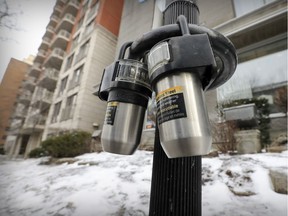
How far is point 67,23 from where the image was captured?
441 inches

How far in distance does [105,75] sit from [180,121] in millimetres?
266

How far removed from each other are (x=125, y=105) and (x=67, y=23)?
13.6 metres

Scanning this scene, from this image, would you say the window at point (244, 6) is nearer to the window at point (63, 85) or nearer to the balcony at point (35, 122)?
the window at point (63, 85)

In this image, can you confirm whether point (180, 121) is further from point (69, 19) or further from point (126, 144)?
point (69, 19)

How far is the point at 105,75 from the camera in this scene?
440mm

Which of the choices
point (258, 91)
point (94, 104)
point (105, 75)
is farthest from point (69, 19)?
point (105, 75)

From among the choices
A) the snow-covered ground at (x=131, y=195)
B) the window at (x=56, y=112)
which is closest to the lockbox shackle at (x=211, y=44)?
the snow-covered ground at (x=131, y=195)

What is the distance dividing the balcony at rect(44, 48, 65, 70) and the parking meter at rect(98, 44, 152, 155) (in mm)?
12736

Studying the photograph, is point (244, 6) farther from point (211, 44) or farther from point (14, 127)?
point (14, 127)

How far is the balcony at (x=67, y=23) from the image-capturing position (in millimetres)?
10942

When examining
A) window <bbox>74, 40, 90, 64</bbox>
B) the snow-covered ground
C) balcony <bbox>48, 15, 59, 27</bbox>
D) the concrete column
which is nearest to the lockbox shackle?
the snow-covered ground

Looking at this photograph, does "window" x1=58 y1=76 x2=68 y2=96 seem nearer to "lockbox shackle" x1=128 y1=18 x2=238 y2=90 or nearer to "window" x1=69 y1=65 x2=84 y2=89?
"window" x1=69 y1=65 x2=84 y2=89

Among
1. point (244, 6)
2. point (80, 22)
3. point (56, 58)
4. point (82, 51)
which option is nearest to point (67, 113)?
point (82, 51)

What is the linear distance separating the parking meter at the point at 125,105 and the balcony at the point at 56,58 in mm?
12736
